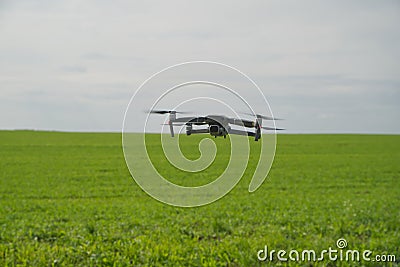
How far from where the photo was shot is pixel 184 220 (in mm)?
12414

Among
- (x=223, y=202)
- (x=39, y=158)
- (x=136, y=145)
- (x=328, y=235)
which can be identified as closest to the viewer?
(x=136, y=145)

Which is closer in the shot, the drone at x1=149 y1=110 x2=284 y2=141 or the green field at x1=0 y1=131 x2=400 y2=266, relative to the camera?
the drone at x1=149 y1=110 x2=284 y2=141

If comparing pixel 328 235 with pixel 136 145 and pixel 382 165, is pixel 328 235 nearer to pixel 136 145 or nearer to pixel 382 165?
pixel 136 145

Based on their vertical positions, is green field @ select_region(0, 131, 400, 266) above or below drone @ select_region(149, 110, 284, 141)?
below

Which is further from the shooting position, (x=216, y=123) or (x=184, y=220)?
(x=184, y=220)

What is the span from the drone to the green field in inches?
1.5

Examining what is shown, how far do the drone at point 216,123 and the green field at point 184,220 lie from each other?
0.13ft

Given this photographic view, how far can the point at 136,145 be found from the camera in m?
1.20

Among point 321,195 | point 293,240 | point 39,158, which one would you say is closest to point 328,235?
point 293,240

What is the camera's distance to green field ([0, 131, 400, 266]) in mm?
8484

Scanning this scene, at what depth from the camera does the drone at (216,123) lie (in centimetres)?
121

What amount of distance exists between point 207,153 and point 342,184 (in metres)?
23.3

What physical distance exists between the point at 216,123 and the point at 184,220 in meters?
11.4

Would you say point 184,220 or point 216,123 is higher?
point 216,123
